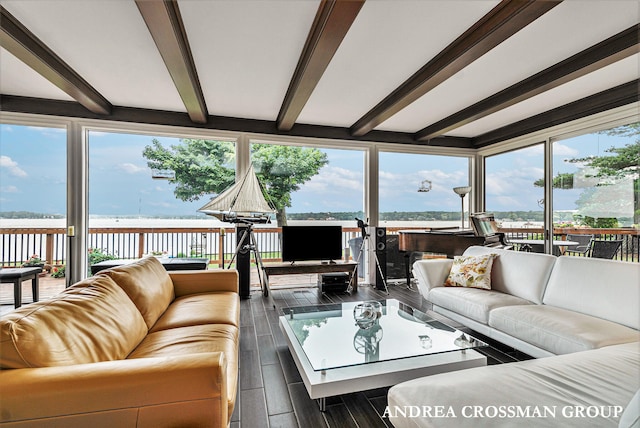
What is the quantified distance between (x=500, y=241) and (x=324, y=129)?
10.2ft

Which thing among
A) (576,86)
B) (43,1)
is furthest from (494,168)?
(43,1)

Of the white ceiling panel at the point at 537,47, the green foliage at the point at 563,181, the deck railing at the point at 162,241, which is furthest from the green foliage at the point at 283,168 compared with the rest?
the green foliage at the point at 563,181

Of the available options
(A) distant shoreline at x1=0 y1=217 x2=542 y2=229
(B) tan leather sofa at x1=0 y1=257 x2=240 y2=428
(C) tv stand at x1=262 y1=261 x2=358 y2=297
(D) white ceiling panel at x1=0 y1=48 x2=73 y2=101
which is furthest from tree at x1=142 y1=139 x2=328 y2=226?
(B) tan leather sofa at x1=0 y1=257 x2=240 y2=428

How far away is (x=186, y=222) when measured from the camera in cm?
471

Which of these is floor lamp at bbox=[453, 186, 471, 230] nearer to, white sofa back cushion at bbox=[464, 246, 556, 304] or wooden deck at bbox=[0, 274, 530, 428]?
white sofa back cushion at bbox=[464, 246, 556, 304]

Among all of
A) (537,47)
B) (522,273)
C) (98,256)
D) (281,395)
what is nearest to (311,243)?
(522,273)

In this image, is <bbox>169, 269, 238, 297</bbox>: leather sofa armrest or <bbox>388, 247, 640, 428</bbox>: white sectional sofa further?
<bbox>169, 269, 238, 297</bbox>: leather sofa armrest

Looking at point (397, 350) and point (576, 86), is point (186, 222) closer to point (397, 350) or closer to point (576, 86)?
point (397, 350)

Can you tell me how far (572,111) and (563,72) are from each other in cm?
146

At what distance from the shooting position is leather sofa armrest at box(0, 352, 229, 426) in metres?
1.03

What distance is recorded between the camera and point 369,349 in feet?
6.76

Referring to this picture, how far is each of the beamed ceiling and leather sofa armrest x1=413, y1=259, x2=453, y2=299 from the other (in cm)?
186

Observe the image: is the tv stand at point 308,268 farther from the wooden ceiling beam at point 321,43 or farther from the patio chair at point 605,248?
the patio chair at point 605,248

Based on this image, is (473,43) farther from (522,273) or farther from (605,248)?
(605,248)
